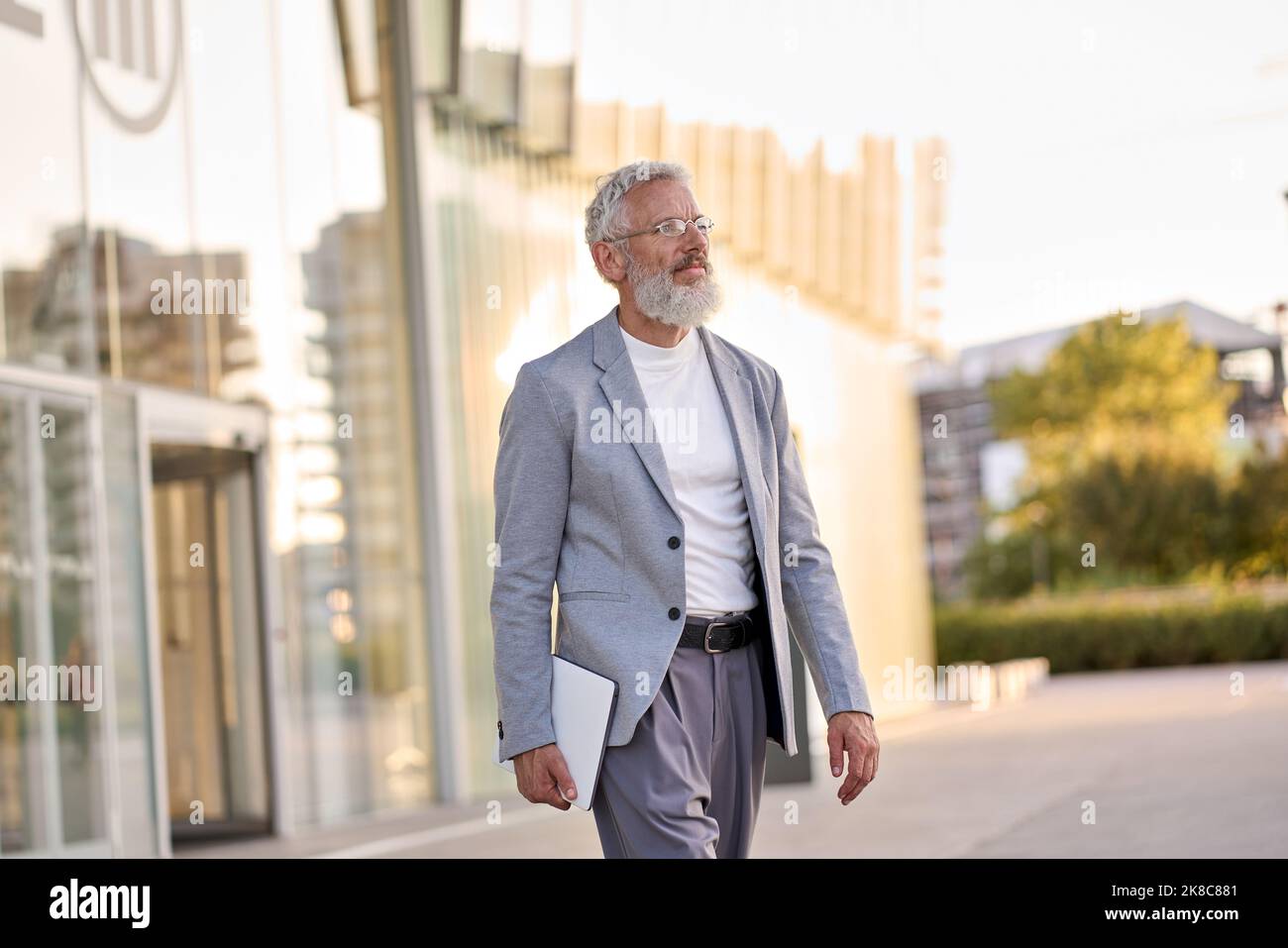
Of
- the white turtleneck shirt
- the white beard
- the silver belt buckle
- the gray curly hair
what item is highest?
the gray curly hair

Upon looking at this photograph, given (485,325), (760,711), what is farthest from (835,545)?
(760,711)

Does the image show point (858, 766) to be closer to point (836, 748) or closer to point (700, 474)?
point (836, 748)

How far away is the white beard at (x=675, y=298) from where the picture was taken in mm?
2990

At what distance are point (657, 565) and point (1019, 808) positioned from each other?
18.4 feet

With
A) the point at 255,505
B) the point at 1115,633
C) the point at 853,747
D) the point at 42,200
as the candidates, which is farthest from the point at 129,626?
the point at 1115,633

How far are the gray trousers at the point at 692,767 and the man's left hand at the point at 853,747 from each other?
0.15m

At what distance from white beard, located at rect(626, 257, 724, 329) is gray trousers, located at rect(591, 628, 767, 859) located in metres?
0.63

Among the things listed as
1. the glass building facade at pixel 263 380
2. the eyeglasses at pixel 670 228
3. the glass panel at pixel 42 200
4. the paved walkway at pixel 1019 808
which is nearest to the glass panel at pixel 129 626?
the glass building facade at pixel 263 380

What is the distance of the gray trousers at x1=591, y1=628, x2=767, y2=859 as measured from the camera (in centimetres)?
281

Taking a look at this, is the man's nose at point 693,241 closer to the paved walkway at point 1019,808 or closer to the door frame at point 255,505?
the paved walkway at point 1019,808

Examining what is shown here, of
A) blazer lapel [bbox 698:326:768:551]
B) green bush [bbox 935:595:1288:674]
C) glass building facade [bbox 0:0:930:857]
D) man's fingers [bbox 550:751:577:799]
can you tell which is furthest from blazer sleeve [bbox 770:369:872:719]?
green bush [bbox 935:595:1288:674]

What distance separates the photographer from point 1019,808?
7.95 m

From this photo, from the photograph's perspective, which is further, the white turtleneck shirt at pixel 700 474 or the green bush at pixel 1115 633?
the green bush at pixel 1115 633

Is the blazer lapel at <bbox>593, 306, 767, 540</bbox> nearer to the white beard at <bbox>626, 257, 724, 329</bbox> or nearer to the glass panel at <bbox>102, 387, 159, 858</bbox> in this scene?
the white beard at <bbox>626, 257, 724, 329</bbox>
